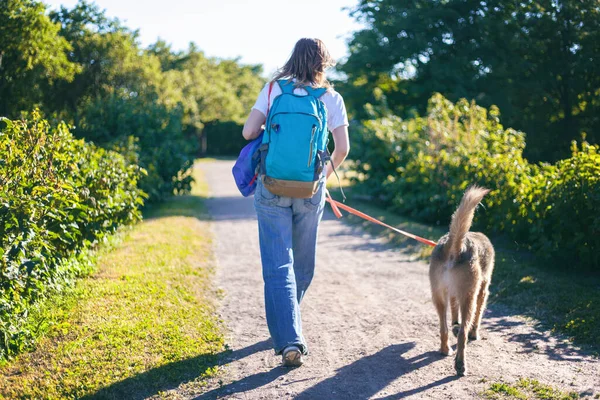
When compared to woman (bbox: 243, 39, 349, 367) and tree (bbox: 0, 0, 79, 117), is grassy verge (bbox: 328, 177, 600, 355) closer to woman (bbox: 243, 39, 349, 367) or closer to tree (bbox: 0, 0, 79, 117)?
woman (bbox: 243, 39, 349, 367)

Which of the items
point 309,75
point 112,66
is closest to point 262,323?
point 309,75

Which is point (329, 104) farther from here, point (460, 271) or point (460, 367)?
point (460, 367)

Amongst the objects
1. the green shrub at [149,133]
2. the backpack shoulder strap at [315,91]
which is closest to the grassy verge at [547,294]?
the backpack shoulder strap at [315,91]

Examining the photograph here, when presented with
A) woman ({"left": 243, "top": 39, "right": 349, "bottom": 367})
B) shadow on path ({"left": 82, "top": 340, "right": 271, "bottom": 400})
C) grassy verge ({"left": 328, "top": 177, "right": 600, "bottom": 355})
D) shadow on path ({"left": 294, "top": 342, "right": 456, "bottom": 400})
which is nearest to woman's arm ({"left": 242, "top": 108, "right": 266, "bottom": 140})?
woman ({"left": 243, "top": 39, "right": 349, "bottom": 367})

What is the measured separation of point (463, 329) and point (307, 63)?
2252 millimetres

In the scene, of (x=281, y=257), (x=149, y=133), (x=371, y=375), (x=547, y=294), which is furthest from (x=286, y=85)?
(x=149, y=133)

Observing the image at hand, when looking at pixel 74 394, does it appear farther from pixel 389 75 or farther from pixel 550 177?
pixel 389 75

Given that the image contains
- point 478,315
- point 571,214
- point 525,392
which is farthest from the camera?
point 571,214

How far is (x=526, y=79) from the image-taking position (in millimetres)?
15078

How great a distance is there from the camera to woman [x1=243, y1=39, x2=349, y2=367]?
13.8 ft

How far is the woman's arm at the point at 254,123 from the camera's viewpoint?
425 centimetres

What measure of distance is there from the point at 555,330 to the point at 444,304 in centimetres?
132

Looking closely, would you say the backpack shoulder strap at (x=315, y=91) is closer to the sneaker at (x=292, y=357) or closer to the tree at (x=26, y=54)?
the sneaker at (x=292, y=357)

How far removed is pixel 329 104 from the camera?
432 cm
